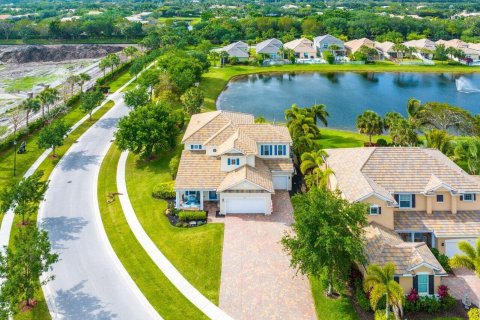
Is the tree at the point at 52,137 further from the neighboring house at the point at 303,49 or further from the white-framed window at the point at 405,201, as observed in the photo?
the neighboring house at the point at 303,49

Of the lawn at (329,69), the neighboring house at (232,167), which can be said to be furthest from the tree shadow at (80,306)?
the lawn at (329,69)

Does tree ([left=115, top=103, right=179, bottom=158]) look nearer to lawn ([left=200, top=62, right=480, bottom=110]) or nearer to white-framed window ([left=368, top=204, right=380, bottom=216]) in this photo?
white-framed window ([left=368, top=204, right=380, bottom=216])

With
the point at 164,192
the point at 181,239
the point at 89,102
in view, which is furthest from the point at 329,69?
the point at 181,239

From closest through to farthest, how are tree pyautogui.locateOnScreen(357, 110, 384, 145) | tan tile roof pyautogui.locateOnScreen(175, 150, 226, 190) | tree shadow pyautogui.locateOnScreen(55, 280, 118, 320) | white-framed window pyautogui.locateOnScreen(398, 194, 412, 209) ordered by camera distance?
tree shadow pyautogui.locateOnScreen(55, 280, 118, 320) < white-framed window pyautogui.locateOnScreen(398, 194, 412, 209) < tan tile roof pyautogui.locateOnScreen(175, 150, 226, 190) < tree pyautogui.locateOnScreen(357, 110, 384, 145)

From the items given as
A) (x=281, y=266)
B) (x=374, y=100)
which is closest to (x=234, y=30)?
(x=374, y=100)

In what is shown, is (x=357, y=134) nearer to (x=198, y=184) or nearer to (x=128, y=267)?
(x=198, y=184)

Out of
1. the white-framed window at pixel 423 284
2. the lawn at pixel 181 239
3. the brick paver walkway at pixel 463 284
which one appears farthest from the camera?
the lawn at pixel 181 239

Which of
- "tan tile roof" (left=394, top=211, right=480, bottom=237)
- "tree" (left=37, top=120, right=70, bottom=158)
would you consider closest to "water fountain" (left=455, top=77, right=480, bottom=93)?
"tan tile roof" (left=394, top=211, right=480, bottom=237)
